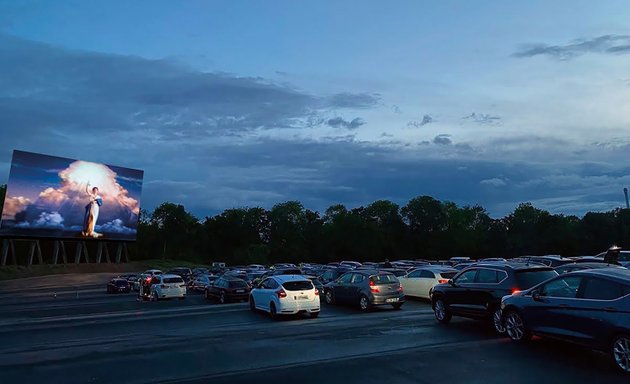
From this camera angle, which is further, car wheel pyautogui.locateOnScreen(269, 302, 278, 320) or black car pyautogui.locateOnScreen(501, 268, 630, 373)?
car wheel pyautogui.locateOnScreen(269, 302, 278, 320)

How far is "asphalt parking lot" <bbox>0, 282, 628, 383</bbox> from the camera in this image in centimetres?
874

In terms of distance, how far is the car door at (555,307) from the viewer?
978 centimetres

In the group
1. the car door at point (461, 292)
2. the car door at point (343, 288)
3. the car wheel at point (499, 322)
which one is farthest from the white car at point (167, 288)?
the car wheel at point (499, 322)

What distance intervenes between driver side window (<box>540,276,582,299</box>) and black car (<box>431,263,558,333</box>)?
6.11 feet

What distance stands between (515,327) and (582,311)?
221cm

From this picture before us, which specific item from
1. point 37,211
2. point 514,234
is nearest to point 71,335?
point 37,211

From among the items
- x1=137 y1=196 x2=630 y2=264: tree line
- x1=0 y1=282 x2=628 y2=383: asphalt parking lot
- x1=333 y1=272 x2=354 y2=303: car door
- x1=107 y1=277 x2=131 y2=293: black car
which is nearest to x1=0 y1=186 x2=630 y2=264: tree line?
x1=137 y1=196 x2=630 y2=264: tree line

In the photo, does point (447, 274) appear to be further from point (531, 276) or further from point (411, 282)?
point (531, 276)

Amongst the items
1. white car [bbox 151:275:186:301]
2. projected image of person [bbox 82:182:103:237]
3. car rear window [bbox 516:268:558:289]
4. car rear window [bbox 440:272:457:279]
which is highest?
projected image of person [bbox 82:182:103:237]

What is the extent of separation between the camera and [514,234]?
4134 inches

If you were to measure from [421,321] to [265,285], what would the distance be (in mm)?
6943

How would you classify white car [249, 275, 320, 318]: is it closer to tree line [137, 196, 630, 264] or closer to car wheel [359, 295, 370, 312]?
car wheel [359, 295, 370, 312]

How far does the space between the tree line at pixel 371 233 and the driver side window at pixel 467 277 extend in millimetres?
85851

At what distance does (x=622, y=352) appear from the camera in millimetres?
8484
